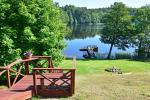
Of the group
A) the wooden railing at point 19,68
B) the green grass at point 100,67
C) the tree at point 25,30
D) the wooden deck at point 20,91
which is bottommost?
the green grass at point 100,67

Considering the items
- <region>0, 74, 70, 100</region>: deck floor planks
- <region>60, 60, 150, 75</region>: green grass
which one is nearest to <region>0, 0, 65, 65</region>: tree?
<region>0, 74, 70, 100</region>: deck floor planks

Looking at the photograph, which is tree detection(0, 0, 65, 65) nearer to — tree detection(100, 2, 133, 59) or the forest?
tree detection(100, 2, 133, 59)

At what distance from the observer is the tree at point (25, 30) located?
75.1 ft

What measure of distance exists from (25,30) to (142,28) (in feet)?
155

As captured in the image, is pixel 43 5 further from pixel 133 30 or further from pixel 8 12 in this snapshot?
pixel 133 30

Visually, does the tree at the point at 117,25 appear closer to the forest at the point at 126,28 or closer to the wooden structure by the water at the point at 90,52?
the forest at the point at 126,28

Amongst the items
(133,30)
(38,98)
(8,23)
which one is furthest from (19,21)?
(133,30)

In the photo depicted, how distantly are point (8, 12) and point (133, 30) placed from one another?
46500 mm

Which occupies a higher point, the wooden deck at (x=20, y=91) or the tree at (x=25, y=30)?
the tree at (x=25, y=30)

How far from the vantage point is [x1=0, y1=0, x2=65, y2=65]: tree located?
901 inches

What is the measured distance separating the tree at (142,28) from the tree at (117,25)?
158 centimetres

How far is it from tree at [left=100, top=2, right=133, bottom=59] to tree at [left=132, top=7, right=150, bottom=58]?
158 cm

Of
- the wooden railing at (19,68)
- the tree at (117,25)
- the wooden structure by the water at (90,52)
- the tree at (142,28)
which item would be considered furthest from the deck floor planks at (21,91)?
the wooden structure by the water at (90,52)

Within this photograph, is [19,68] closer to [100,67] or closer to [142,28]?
[100,67]
